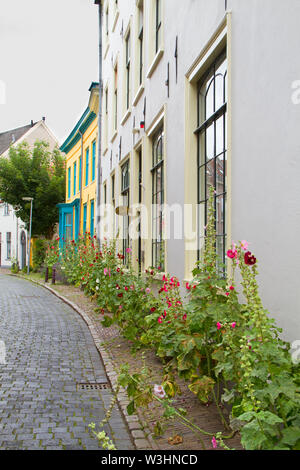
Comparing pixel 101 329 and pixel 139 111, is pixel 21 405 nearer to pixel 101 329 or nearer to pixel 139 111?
pixel 101 329

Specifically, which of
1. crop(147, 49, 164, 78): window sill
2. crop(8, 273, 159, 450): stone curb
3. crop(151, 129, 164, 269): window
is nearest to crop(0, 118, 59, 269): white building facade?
crop(151, 129, 164, 269): window

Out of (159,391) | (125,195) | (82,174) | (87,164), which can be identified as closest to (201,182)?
(159,391)

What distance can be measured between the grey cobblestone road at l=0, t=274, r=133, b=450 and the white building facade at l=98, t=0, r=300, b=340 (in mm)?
1714

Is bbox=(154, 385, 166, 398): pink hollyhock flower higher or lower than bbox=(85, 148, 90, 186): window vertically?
lower

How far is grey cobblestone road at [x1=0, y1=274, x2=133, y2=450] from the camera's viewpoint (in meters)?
3.65

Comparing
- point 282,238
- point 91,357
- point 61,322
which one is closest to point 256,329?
point 282,238

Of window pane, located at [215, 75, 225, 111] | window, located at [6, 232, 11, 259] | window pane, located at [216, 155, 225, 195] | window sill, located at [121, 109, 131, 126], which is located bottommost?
window, located at [6, 232, 11, 259]

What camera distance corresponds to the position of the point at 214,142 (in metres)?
5.73

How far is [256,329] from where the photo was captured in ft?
9.05

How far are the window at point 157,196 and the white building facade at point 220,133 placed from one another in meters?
0.03

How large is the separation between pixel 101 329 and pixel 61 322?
4.99 ft

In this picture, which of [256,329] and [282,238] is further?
[282,238]

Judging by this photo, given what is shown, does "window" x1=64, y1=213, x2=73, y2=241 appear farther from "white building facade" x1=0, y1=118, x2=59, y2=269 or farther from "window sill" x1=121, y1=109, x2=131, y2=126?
"window sill" x1=121, y1=109, x2=131, y2=126

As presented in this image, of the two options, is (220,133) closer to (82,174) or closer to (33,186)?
(82,174)
